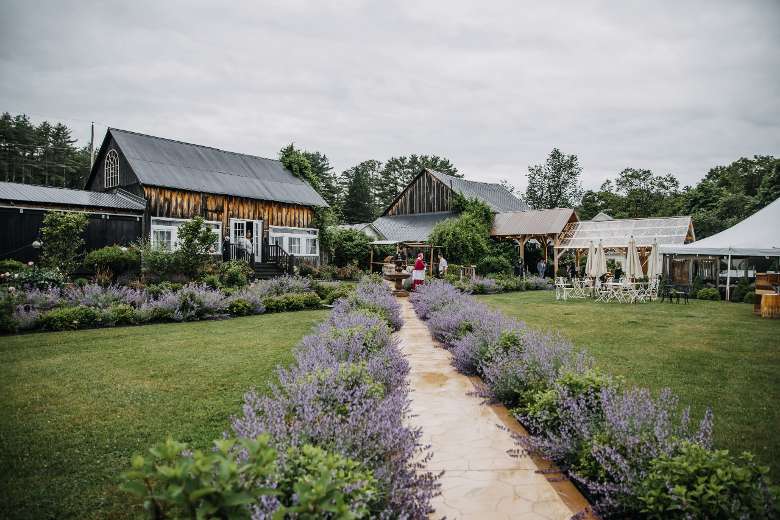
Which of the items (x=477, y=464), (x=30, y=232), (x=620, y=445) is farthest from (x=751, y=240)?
(x=30, y=232)

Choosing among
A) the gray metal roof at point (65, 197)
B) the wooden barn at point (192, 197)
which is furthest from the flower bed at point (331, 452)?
the gray metal roof at point (65, 197)

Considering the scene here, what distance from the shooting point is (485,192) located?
36.0m

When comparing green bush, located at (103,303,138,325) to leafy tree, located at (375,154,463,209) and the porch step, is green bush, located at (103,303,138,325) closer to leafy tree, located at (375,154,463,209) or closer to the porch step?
the porch step

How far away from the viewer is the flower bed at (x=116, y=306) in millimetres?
8586

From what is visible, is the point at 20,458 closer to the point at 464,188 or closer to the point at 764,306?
the point at 764,306

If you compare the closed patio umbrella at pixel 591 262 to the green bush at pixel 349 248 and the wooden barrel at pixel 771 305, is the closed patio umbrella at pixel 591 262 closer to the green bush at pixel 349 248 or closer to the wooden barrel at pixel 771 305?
the wooden barrel at pixel 771 305

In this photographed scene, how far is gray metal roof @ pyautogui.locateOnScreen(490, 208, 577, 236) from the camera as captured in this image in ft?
87.1

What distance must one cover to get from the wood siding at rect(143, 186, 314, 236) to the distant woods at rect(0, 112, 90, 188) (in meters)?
36.8

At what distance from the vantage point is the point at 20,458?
3289 millimetres

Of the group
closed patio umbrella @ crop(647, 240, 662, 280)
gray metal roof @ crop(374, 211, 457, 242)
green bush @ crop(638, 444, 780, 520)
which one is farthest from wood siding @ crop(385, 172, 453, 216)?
green bush @ crop(638, 444, 780, 520)

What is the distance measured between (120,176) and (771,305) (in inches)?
1003

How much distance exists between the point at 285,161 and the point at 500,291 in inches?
641

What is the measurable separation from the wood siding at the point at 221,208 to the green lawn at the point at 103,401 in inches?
508

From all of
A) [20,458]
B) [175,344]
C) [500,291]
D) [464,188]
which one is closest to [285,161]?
[464,188]
